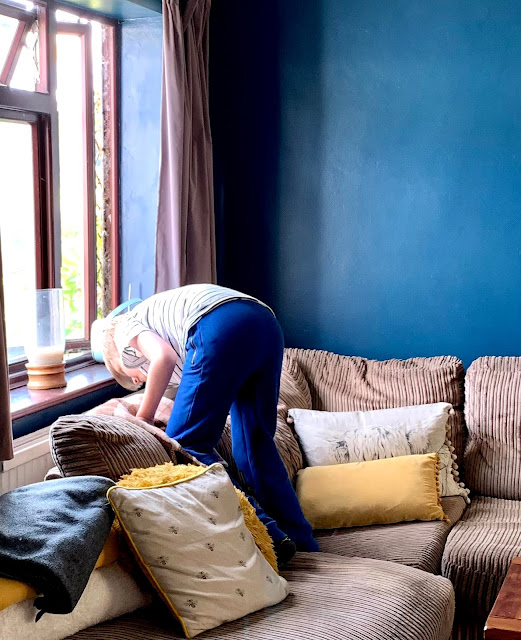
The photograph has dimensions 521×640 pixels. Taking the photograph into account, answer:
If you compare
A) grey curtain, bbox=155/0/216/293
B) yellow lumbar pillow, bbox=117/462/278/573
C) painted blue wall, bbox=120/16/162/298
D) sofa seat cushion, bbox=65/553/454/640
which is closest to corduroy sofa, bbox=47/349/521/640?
sofa seat cushion, bbox=65/553/454/640

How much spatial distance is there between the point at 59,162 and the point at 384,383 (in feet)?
5.03

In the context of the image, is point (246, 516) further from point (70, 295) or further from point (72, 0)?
point (72, 0)

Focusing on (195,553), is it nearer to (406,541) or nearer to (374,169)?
(406,541)

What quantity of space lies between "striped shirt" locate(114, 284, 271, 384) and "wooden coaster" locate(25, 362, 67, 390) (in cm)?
35

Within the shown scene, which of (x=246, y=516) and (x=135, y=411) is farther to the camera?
(x=135, y=411)

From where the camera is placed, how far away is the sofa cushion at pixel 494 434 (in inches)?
128

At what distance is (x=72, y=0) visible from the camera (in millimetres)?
3314

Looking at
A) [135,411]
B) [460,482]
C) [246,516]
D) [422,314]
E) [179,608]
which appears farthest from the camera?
[422,314]

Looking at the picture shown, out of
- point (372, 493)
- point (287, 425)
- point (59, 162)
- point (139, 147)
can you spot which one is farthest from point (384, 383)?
point (59, 162)

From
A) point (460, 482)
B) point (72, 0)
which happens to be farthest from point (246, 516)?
point (72, 0)

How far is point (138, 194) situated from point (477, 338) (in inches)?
62.2

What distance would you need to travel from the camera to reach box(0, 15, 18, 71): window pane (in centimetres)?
306

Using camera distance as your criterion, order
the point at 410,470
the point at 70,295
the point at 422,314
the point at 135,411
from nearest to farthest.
Answer: 1. the point at 135,411
2. the point at 410,470
3. the point at 70,295
4. the point at 422,314

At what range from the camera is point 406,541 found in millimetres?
2775
